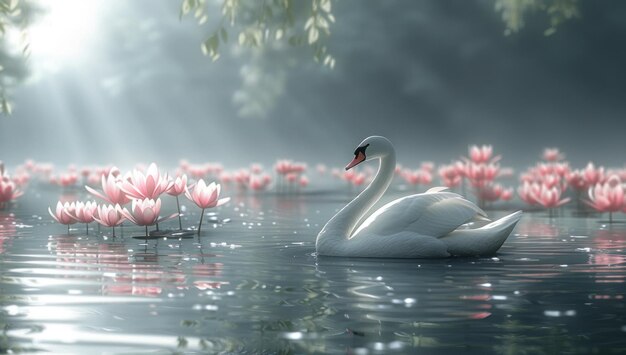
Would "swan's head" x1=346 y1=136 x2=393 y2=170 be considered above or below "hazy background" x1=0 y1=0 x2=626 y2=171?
below

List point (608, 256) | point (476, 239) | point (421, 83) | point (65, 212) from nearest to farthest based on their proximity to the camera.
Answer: point (476, 239) → point (608, 256) → point (65, 212) → point (421, 83)

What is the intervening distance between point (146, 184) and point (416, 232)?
9.06ft

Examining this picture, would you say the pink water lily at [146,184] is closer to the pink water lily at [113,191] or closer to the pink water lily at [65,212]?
the pink water lily at [113,191]

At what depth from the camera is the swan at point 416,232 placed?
8.20 metres

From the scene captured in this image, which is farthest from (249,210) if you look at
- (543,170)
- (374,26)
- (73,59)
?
(73,59)

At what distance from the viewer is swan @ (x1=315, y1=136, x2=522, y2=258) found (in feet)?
26.9

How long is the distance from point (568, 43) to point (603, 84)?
80.5 inches

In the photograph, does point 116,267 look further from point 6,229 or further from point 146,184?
point 6,229

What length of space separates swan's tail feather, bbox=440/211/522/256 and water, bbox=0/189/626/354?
132 mm

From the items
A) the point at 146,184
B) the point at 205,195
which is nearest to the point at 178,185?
the point at 205,195

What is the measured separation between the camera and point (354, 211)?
8703mm

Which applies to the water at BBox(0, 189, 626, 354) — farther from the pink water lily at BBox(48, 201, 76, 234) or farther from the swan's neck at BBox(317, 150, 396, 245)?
the pink water lily at BBox(48, 201, 76, 234)

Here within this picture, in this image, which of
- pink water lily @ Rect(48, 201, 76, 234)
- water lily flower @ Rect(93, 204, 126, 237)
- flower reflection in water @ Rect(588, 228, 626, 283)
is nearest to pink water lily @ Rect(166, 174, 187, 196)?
water lily flower @ Rect(93, 204, 126, 237)

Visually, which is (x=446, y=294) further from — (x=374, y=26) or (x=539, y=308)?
(x=374, y=26)
